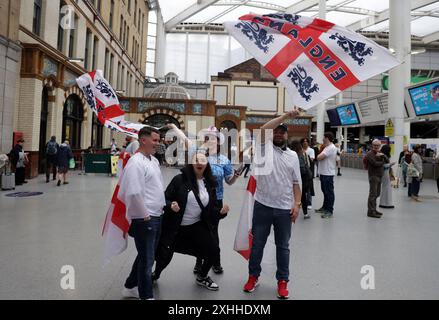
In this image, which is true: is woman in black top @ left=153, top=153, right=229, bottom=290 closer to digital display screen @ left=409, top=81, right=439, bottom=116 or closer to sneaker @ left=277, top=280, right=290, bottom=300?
sneaker @ left=277, top=280, right=290, bottom=300

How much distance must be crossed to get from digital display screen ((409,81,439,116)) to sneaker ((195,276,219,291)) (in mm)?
14927

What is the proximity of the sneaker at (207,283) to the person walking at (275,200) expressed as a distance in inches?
12.5

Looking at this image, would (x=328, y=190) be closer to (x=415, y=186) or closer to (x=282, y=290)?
(x=282, y=290)

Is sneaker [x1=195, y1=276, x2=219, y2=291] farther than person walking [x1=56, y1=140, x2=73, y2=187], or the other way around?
person walking [x1=56, y1=140, x2=73, y2=187]

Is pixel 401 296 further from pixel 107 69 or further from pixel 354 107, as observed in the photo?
pixel 107 69

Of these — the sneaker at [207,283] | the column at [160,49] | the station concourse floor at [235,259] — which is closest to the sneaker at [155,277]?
the station concourse floor at [235,259]

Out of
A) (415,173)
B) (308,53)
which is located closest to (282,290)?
(308,53)

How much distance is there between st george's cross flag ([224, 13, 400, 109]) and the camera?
12.3 ft

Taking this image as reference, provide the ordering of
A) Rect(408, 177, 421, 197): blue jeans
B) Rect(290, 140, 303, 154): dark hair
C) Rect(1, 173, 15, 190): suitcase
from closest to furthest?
Rect(290, 140, 303, 154): dark hair
Rect(408, 177, 421, 197): blue jeans
Rect(1, 173, 15, 190): suitcase

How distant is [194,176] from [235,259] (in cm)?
163

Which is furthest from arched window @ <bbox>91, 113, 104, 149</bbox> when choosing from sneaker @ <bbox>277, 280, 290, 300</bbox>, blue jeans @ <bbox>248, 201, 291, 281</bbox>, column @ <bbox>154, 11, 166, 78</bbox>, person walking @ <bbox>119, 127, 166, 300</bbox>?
column @ <bbox>154, 11, 166, 78</bbox>

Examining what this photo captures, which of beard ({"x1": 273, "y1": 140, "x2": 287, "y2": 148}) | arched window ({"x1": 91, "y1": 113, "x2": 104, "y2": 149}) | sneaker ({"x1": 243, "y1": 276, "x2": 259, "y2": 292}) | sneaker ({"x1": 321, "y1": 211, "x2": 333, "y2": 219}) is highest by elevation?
arched window ({"x1": 91, "y1": 113, "x2": 104, "y2": 149})

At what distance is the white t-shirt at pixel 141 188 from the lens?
9.36 ft
